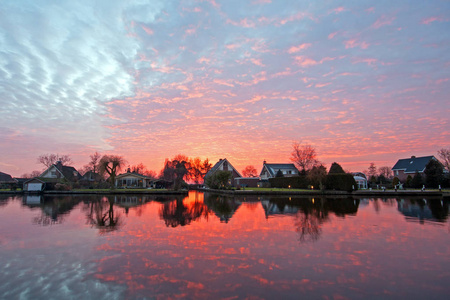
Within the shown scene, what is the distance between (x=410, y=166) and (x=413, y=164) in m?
0.86

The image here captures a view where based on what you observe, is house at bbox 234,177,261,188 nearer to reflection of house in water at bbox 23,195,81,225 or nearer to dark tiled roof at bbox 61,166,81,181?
dark tiled roof at bbox 61,166,81,181

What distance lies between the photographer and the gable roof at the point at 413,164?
186 feet

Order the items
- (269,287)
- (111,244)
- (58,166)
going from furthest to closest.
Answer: (58,166) → (111,244) → (269,287)

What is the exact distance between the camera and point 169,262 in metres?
7.09

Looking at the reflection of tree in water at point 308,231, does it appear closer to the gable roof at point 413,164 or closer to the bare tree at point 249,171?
the gable roof at point 413,164

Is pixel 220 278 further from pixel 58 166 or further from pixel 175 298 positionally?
pixel 58 166

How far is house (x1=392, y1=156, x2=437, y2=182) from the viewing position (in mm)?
56750

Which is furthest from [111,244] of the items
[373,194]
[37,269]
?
[373,194]

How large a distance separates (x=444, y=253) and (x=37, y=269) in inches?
462

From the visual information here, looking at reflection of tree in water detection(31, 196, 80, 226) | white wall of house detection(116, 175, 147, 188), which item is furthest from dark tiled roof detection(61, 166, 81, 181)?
reflection of tree in water detection(31, 196, 80, 226)

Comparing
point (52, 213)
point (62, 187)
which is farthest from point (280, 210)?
point (62, 187)

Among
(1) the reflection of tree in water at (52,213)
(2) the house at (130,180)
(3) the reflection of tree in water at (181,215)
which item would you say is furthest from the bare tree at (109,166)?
(3) the reflection of tree in water at (181,215)

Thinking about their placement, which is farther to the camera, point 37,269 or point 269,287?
point 37,269

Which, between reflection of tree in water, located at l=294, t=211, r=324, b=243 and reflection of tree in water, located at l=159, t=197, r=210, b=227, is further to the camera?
reflection of tree in water, located at l=159, t=197, r=210, b=227
